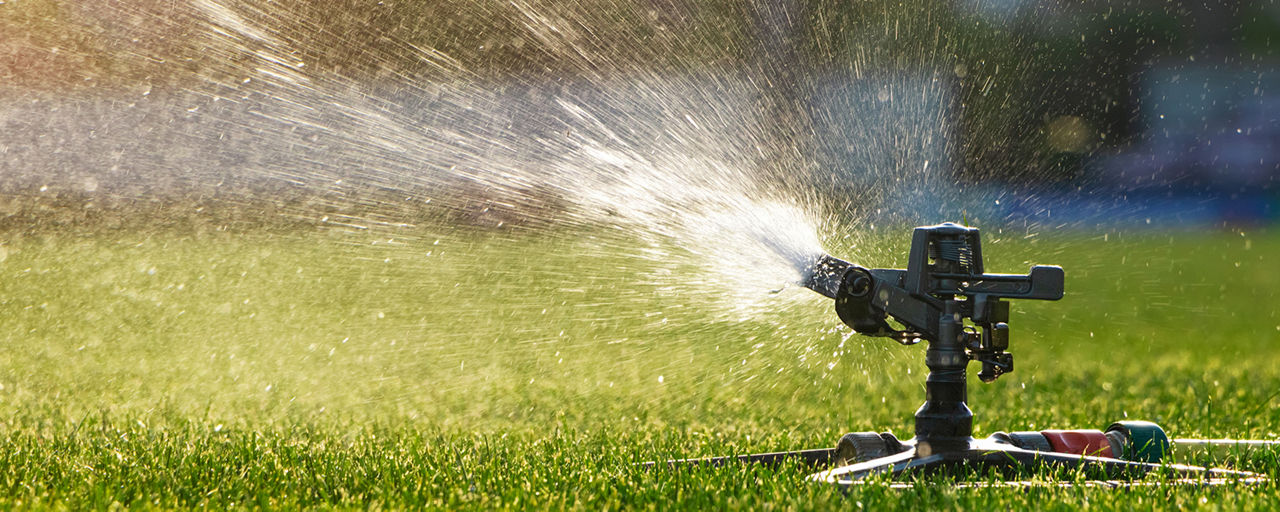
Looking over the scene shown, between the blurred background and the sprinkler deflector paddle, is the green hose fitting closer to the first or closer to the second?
the sprinkler deflector paddle

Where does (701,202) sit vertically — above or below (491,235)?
above

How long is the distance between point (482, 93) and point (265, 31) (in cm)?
464

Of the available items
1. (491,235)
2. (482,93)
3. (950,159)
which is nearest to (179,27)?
(482,93)

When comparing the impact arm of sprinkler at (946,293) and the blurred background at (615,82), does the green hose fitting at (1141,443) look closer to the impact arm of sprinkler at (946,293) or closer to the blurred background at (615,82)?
the impact arm of sprinkler at (946,293)

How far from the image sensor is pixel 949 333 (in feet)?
8.29

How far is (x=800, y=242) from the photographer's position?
281cm

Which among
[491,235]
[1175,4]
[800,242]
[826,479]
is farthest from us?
[1175,4]

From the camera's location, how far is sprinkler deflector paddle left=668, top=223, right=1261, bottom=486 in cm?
249

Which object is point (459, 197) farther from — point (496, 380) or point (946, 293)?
point (946, 293)

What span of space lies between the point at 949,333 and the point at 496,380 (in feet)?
7.89

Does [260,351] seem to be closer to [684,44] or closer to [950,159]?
[684,44]

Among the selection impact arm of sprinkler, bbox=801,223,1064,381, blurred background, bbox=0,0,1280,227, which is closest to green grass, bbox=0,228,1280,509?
impact arm of sprinkler, bbox=801,223,1064,381

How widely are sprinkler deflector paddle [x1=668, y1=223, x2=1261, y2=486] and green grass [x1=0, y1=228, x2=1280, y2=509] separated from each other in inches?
6.2

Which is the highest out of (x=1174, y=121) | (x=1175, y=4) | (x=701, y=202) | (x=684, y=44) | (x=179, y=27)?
(x=1175, y=4)
